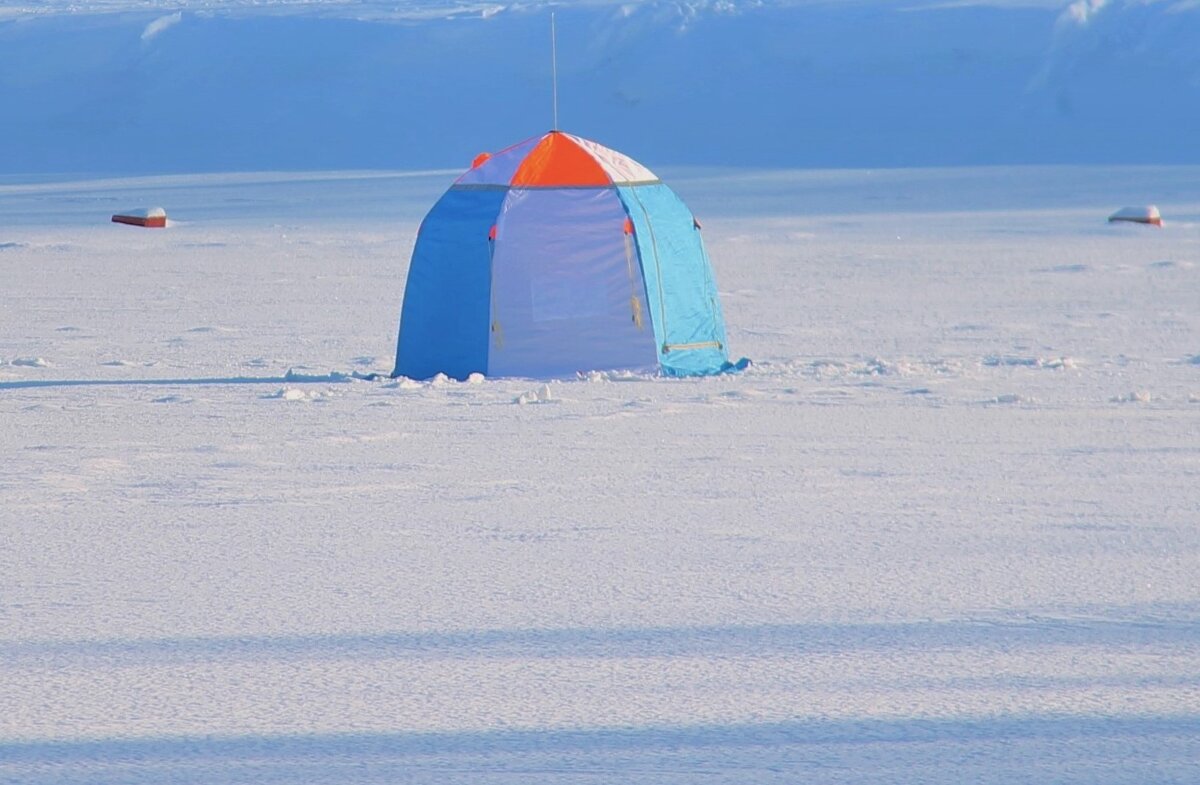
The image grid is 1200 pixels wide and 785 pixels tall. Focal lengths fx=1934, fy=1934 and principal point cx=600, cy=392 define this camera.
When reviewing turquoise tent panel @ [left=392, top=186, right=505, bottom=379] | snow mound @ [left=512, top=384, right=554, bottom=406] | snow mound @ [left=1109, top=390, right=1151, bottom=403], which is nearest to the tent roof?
turquoise tent panel @ [left=392, top=186, right=505, bottom=379]

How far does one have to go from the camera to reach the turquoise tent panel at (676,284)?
8.97 metres

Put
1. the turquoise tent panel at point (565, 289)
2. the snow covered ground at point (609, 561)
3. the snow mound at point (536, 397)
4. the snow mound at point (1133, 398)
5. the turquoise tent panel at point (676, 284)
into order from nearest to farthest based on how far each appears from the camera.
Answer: the snow covered ground at point (609, 561) < the snow mound at point (1133, 398) < the snow mound at point (536, 397) < the turquoise tent panel at point (565, 289) < the turquoise tent panel at point (676, 284)

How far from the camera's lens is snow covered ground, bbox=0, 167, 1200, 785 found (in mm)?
3650

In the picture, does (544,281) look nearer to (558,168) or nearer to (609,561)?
(558,168)

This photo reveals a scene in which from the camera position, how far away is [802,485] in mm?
6180

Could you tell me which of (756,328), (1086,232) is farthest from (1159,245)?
(756,328)

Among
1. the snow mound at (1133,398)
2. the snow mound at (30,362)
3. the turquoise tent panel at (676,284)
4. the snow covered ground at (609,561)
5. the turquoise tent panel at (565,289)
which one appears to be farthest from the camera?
the snow mound at (30,362)

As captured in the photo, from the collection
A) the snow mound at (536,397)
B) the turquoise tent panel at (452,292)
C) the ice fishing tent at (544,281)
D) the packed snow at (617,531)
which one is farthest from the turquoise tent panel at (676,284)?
the snow mound at (536,397)

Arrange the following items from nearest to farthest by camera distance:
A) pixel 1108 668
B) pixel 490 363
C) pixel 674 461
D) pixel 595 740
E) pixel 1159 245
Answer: pixel 595 740
pixel 1108 668
pixel 674 461
pixel 490 363
pixel 1159 245

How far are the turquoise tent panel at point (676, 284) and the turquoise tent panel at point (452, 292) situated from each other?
71 centimetres

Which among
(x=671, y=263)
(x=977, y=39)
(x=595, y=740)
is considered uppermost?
(x=977, y=39)

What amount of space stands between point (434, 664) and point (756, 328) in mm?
7276

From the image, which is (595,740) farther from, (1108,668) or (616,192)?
(616,192)

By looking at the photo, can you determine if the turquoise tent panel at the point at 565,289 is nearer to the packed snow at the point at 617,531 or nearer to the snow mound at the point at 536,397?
the packed snow at the point at 617,531
